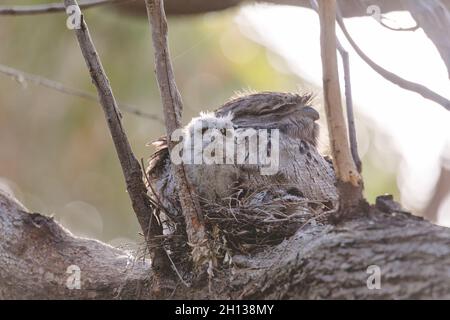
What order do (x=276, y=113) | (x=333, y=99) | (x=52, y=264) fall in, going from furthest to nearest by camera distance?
(x=276, y=113), (x=52, y=264), (x=333, y=99)

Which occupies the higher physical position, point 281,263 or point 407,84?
point 407,84

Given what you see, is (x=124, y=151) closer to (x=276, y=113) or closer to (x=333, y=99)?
(x=333, y=99)

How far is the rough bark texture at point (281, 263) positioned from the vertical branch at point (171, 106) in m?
0.18

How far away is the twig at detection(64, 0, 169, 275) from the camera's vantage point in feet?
9.30

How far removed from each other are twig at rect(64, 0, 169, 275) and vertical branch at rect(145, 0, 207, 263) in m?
0.13

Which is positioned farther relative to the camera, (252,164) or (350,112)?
(252,164)

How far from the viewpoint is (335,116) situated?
7.89 ft

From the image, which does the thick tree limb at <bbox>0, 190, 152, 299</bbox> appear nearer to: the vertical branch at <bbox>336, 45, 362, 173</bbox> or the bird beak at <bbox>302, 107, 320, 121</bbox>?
the vertical branch at <bbox>336, 45, 362, 173</bbox>

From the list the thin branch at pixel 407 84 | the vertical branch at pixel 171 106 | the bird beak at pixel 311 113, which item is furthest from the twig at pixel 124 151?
the bird beak at pixel 311 113

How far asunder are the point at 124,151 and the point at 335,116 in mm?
832

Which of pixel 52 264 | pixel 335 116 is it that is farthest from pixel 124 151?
pixel 335 116
